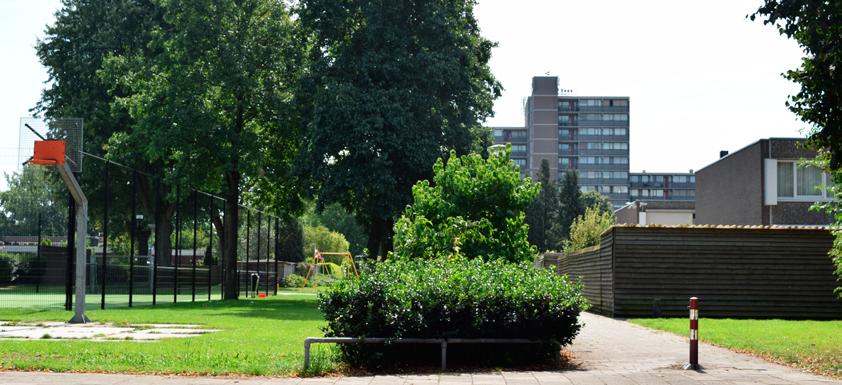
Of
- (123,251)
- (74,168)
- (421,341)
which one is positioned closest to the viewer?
(421,341)

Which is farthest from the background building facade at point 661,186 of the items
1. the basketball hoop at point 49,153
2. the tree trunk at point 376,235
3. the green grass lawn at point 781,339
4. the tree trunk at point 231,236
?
the basketball hoop at point 49,153

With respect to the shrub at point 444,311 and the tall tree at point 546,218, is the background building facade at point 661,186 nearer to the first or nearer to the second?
the tall tree at point 546,218

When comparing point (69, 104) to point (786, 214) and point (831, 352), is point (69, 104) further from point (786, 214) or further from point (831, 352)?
point (831, 352)

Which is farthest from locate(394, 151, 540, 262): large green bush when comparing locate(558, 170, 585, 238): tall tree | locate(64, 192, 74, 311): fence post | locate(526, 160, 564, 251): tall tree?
locate(558, 170, 585, 238): tall tree

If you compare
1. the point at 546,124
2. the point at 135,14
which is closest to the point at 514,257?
the point at 135,14

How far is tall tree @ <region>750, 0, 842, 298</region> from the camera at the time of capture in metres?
14.3

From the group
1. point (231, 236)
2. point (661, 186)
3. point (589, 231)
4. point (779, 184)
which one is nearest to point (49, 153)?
point (231, 236)

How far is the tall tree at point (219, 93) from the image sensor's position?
37.3 metres

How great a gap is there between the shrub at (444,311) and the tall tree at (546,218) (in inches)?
3225

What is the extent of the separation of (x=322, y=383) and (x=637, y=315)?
1660 centimetres

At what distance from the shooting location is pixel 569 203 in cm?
10069

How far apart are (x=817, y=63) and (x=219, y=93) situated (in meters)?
27.4

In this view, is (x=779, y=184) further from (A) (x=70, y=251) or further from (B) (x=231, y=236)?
(A) (x=70, y=251)

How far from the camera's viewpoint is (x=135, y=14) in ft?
149
